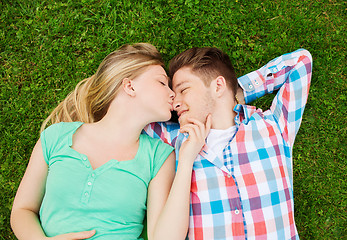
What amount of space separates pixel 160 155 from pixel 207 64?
123 centimetres

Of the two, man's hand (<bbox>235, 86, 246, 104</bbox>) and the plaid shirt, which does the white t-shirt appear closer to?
the plaid shirt

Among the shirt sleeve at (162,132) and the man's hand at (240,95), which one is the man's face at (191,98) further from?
the man's hand at (240,95)

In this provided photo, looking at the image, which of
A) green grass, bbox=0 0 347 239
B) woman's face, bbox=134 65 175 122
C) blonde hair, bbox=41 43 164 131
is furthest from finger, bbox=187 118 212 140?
green grass, bbox=0 0 347 239

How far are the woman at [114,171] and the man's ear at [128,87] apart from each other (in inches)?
0.5

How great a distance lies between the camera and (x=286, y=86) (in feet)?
11.6

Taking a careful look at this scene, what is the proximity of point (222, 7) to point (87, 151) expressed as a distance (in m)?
2.77

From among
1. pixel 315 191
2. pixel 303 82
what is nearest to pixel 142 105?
pixel 303 82

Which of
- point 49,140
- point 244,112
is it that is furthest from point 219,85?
point 49,140

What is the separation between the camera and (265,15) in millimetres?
4203

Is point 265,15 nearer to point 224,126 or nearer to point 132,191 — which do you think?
point 224,126

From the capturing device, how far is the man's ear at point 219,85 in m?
3.44

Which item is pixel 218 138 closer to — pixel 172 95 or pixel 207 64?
pixel 172 95

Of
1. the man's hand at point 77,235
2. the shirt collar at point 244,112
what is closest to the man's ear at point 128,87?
the shirt collar at point 244,112

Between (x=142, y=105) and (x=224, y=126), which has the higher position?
(x=142, y=105)
